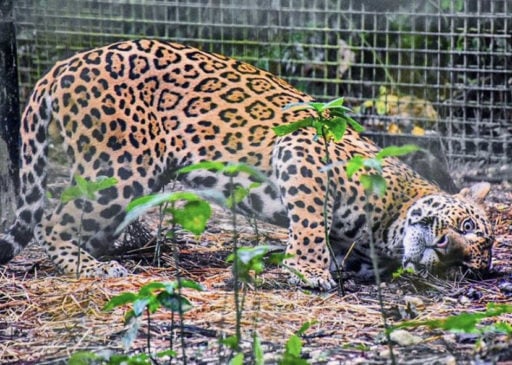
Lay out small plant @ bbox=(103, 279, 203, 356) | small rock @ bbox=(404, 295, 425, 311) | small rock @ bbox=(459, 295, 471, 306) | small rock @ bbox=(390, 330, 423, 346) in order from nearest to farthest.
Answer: small plant @ bbox=(103, 279, 203, 356), small rock @ bbox=(390, 330, 423, 346), small rock @ bbox=(404, 295, 425, 311), small rock @ bbox=(459, 295, 471, 306)

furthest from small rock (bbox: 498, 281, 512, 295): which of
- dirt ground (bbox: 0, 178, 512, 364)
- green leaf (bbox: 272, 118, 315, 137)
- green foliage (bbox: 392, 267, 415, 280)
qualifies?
green leaf (bbox: 272, 118, 315, 137)

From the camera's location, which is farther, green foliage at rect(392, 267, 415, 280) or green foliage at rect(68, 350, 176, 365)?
green foliage at rect(392, 267, 415, 280)

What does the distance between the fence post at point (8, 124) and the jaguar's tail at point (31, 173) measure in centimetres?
77

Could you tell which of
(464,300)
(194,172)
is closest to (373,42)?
(194,172)

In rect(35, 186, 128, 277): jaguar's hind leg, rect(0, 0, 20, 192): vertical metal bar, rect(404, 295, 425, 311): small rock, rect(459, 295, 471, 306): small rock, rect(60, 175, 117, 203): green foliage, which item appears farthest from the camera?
rect(0, 0, 20, 192): vertical metal bar

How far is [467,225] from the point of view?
673 cm

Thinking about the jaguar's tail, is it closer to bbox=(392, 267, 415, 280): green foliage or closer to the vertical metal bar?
the vertical metal bar

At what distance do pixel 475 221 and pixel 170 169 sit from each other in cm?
193

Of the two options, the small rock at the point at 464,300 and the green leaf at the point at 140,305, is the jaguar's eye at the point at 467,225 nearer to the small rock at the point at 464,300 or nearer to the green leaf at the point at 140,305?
the small rock at the point at 464,300

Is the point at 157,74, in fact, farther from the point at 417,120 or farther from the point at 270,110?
the point at 417,120

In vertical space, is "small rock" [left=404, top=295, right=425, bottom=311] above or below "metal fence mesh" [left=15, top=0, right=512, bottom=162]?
below

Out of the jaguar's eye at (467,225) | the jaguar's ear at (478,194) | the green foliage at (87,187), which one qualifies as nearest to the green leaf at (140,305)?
the green foliage at (87,187)

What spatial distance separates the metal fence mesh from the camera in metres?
10.1

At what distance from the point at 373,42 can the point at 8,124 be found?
3993 mm
